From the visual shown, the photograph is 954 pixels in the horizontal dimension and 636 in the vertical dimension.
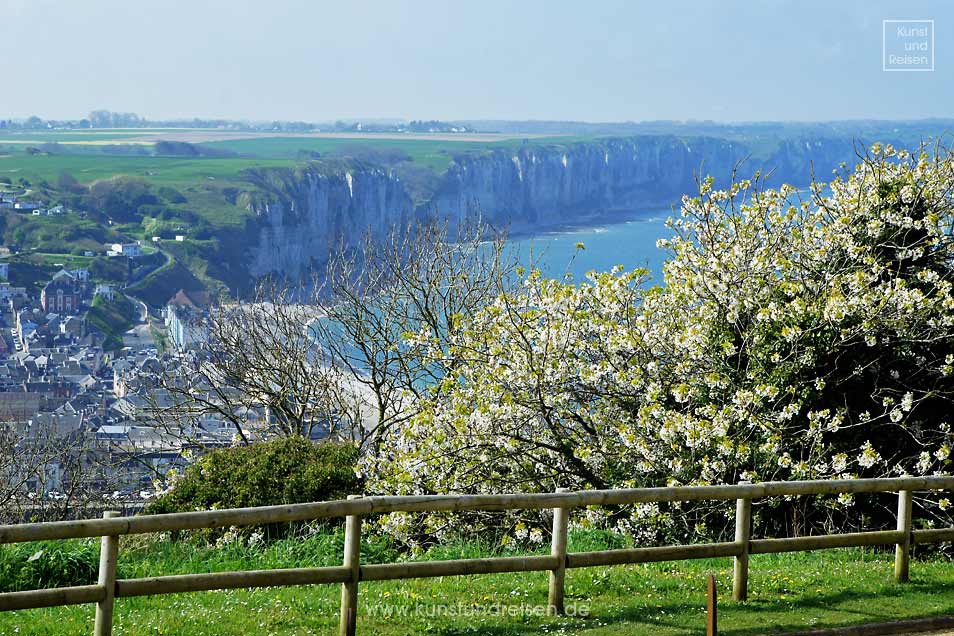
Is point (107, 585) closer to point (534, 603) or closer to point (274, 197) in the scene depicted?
point (534, 603)

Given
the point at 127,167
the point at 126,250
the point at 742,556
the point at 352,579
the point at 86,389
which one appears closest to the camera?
the point at 352,579

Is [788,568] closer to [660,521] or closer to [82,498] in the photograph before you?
[660,521]

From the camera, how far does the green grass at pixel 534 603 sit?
7906mm

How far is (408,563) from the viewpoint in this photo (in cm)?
790

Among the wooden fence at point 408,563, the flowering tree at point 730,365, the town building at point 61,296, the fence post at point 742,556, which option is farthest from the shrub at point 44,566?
the town building at point 61,296

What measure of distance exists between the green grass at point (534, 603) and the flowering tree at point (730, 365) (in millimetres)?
2971

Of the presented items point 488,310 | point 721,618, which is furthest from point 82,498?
point 721,618

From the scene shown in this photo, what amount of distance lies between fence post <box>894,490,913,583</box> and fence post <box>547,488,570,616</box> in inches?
124

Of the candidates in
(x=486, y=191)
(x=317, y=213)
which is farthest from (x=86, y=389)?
(x=486, y=191)

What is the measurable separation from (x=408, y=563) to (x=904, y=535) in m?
4.43

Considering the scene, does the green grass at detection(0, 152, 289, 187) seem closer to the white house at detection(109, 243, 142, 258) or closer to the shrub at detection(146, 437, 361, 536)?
the white house at detection(109, 243, 142, 258)

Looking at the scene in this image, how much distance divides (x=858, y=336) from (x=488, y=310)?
16.4 ft

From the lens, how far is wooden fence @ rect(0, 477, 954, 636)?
7.08 metres

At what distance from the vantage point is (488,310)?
15695 millimetres
